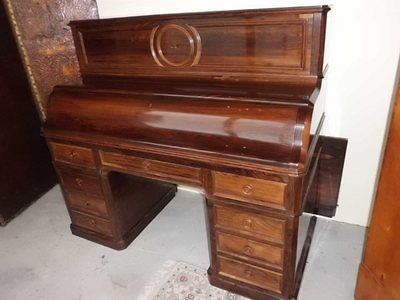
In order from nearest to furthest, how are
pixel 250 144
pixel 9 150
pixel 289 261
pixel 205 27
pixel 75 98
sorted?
pixel 250 144 → pixel 289 261 → pixel 205 27 → pixel 75 98 → pixel 9 150

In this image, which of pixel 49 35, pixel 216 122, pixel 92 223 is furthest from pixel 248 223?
pixel 49 35

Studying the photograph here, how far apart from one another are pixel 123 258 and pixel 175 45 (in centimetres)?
129

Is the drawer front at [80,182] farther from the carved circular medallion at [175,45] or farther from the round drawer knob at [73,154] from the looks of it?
the carved circular medallion at [175,45]

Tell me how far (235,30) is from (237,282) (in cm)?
125

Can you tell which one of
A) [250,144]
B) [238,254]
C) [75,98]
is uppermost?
[75,98]

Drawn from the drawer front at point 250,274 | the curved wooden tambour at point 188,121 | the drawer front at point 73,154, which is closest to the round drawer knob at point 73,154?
the drawer front at point 73,154

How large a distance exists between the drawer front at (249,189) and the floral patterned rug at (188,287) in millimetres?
605

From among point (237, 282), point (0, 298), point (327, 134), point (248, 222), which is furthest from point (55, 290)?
point (327, 134)

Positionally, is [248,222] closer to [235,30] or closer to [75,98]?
[235,30]

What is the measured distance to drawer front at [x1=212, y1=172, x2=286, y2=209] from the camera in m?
1.30

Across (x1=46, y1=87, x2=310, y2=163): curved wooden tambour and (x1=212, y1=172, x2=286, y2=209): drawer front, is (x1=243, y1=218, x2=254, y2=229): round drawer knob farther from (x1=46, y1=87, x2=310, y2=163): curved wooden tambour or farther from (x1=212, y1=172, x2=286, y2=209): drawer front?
(x1=46, y1=87, x2=310, y2=163): curved wooden tambour

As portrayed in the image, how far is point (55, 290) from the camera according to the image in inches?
70.3

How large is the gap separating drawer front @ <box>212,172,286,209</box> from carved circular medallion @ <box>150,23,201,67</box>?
0.64 meters

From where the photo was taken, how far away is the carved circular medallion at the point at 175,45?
160cm
